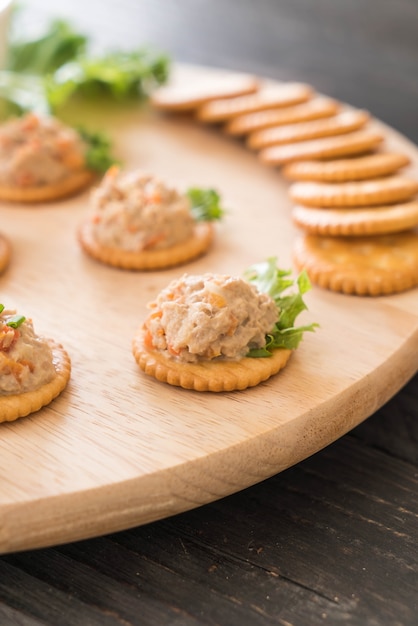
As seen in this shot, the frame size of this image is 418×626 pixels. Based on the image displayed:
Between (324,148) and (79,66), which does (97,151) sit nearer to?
(79,66)

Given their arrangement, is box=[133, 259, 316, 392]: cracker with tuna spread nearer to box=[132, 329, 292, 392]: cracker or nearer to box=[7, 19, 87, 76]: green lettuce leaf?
box=[132, 329, 292, 392]: cracker

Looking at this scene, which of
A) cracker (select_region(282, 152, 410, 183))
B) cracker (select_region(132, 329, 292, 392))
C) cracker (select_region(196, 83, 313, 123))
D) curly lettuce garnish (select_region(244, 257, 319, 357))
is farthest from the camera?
cracker (select_region(196, 83, 313, 123))

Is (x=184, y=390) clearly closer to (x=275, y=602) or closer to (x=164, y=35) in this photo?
(x=275, y=602)

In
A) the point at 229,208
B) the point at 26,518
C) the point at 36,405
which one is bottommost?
the point at 26,518

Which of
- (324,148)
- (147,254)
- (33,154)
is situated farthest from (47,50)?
(147,254)

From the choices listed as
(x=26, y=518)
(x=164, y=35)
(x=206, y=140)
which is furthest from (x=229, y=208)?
(x=164, y=35)

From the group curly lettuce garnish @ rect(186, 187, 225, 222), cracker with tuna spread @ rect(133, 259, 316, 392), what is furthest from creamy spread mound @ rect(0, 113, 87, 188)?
cracker with tuna spread @ rect(133, 259, 316, 392)

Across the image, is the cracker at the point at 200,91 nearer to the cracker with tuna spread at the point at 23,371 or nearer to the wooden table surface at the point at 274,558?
the wooden table surface at the point at 274,558
